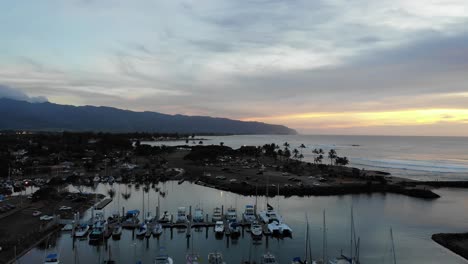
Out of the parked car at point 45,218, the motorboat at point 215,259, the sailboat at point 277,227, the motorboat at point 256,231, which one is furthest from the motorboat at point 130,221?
the sailboat at point 277,227

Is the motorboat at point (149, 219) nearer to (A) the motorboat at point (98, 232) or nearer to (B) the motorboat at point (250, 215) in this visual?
(A) the motorboat at point (98, 232)

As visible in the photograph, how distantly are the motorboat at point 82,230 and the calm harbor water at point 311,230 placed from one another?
612 millimetres

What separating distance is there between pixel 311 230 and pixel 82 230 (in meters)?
18.4

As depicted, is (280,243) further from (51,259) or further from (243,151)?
(243,151)

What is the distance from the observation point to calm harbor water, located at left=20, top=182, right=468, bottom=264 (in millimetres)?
24562

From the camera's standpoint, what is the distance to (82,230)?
90.6 ft

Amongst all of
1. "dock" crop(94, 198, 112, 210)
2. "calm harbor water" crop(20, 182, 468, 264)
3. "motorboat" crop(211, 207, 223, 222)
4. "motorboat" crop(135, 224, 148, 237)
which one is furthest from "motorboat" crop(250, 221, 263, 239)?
"dock" crop(94, 198, 112, 210)

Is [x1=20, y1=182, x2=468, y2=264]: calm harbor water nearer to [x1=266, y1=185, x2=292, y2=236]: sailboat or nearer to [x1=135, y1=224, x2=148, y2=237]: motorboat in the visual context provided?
[x1=135, y1=224, x2=148, y2=237]: motorboat

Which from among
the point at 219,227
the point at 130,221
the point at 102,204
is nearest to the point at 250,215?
the point at 219,227

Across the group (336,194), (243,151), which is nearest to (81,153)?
(243,151)

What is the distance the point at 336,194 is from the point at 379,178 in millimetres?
12028

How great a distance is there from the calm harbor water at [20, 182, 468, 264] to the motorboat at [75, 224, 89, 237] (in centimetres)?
61

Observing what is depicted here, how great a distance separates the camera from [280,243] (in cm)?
2712

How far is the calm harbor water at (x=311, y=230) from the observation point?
24562mm
